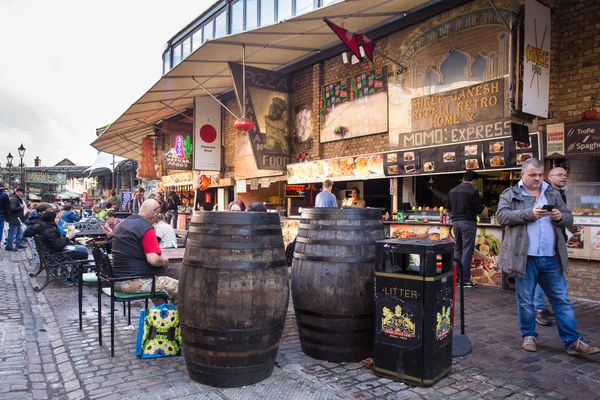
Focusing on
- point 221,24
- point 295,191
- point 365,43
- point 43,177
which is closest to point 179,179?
point 221,24

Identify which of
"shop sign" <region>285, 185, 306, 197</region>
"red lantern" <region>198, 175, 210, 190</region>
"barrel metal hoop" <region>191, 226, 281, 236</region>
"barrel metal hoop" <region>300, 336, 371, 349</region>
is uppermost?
"red lantern" <region>198, 175, 210, 190</region>

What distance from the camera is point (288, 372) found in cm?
371

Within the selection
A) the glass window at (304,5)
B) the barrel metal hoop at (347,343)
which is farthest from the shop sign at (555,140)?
the glass window at (304,5)

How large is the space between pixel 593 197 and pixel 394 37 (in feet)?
16.9

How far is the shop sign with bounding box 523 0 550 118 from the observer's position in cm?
647

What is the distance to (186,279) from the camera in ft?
11.4

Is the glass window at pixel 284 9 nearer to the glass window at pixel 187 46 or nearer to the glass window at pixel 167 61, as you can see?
the glass window at pixel 187 46

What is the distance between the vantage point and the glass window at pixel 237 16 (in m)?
15.5

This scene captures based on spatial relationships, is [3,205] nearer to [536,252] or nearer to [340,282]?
[340,282]

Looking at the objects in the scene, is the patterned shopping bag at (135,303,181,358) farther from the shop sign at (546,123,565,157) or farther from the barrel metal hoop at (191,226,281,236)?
the shop sign at (546,123,565,157)

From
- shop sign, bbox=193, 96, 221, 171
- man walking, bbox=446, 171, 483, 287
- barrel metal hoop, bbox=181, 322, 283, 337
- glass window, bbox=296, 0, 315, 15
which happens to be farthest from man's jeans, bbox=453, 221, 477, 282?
shop sign, bbox=193, 96, 221, 171

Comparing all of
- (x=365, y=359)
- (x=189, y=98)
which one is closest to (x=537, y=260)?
(x=365, y=359)

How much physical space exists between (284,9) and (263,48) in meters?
4.44

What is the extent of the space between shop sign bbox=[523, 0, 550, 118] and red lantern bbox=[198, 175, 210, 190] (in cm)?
1262
